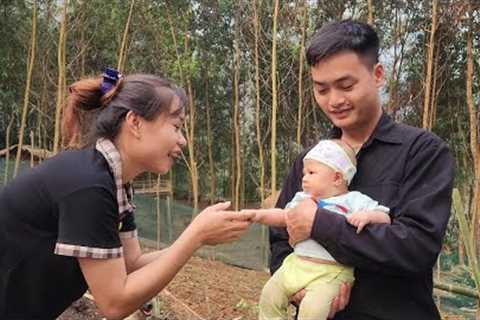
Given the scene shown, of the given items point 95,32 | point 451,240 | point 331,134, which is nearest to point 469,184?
point 451,240

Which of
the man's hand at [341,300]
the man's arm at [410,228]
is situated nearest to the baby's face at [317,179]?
the man's arm at [410,228]

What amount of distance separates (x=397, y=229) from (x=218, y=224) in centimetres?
47

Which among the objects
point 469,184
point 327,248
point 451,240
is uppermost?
point 327,248

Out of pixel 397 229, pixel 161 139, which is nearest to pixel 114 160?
pixel 161 139

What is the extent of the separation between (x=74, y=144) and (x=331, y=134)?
2.43ft

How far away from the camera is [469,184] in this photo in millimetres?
9430

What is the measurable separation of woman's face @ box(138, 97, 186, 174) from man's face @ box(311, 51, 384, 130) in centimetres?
39

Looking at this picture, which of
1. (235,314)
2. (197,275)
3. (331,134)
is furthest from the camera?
(197,275)

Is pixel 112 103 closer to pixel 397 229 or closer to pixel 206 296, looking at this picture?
pixel 397 229

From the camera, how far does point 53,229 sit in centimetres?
160

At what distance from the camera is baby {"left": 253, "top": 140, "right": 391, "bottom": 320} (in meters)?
1.51

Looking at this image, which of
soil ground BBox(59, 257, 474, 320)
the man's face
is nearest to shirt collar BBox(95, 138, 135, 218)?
the man's face

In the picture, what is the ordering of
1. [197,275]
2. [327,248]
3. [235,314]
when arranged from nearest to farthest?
[327,248], [235,314], [197,275]

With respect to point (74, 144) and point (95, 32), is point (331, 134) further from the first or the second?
point (95, 32)
